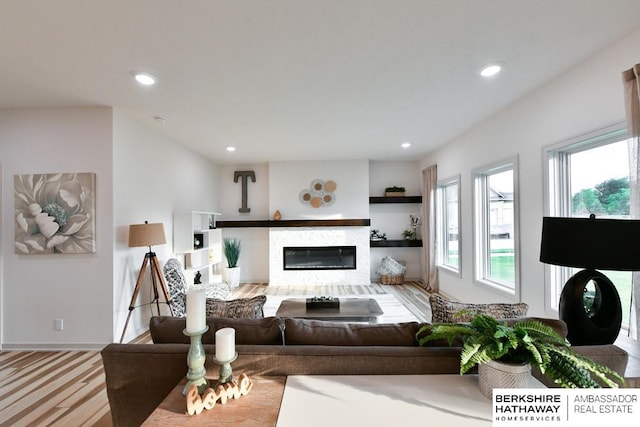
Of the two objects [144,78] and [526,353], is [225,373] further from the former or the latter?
[144,78]

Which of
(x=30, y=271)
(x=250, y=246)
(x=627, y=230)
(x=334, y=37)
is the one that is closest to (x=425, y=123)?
(x=334, y=37)

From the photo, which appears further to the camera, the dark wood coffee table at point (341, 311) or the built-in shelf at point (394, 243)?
the built-in shelf at point (394, 243)

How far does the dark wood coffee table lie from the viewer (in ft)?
10.3

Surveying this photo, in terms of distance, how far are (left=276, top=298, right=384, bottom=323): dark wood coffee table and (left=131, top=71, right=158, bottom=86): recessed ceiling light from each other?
2.62m

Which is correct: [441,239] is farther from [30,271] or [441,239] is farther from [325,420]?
[30,271]

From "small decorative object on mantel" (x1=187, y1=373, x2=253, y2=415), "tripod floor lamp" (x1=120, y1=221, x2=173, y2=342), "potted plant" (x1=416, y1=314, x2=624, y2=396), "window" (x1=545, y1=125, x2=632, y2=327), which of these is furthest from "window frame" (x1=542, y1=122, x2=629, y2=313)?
"tripod floor lamp" (x1=120, y1=221, x2=173, y2=342)

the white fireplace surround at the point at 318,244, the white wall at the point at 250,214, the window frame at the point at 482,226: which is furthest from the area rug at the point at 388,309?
the white wall at the point at 250,214

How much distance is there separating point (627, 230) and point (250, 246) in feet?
19.1

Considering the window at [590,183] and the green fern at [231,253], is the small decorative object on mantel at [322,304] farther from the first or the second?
the green fern at [231,253]

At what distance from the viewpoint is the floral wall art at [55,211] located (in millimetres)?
3029

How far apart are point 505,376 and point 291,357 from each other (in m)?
0.89

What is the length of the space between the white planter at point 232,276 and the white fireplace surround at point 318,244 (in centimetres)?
67

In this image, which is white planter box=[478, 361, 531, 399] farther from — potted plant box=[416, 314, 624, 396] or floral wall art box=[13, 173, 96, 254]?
floral wall art box=[13, 173, 96, 254]

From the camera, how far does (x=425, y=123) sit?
148 inches
